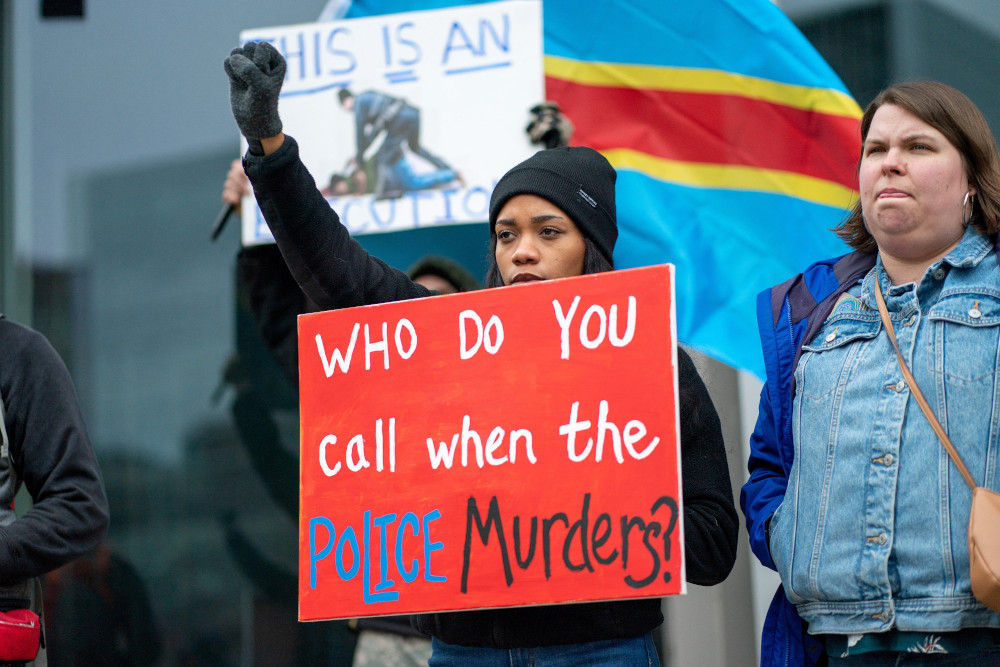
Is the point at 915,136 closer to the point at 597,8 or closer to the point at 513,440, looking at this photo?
the point at 513,440

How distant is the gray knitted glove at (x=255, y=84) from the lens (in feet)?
7.01

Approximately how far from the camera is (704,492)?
88.7 inches

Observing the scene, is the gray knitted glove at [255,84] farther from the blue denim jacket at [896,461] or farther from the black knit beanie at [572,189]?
the blue denim jacket at [896,461]

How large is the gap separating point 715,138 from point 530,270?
133cm

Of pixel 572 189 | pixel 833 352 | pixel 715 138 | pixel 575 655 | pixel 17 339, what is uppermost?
pixel 715 138

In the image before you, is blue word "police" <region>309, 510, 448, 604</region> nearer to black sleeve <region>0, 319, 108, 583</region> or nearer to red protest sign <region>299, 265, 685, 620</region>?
red protest sign <region>299, 265, 685, 620</region>

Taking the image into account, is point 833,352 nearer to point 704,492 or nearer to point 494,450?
point 704,492

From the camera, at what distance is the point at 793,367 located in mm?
2271

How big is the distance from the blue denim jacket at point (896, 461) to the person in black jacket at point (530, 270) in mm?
163

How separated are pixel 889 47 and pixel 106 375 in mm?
2781

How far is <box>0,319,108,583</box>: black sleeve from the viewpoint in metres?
2.69

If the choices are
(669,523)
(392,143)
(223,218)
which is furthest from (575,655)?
(223,218)

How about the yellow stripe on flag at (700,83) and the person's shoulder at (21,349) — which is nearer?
the person's shoulder at (21,349)

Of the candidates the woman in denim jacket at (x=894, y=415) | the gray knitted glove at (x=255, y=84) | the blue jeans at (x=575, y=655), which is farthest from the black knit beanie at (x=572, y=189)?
the blue jeans at (x=575, y=655)
